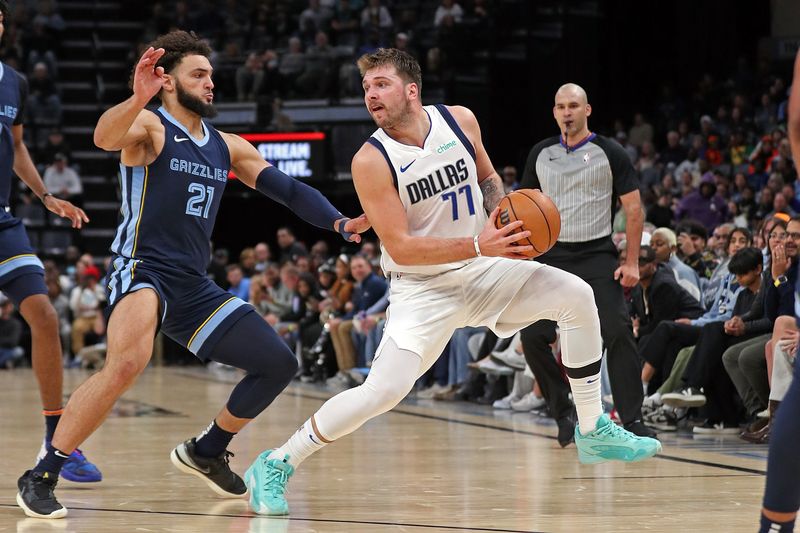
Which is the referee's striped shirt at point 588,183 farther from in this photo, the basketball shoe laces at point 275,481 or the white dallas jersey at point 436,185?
the basketball shoe laces at point 275,481

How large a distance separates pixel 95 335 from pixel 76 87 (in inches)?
307

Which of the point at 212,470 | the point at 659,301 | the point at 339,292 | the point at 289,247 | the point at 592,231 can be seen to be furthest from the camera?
the point at 289,247

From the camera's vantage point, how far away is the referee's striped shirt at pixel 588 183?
283 inches

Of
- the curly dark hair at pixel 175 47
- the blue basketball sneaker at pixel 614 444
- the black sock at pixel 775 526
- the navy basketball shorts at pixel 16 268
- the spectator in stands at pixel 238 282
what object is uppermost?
the curly dark hair at pixel 175 47

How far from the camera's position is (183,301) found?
530cm

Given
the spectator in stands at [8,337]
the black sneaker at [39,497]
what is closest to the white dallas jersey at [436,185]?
the black sneaker at [39,497]

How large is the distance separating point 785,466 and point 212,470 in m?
2.86

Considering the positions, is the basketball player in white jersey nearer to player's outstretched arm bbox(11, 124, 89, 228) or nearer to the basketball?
the basketball

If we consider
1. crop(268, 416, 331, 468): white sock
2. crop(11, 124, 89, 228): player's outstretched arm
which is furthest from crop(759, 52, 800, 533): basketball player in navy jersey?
crop(11, 124, 89, 228): player's outstretched arm

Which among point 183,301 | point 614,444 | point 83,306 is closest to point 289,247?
point 83,306

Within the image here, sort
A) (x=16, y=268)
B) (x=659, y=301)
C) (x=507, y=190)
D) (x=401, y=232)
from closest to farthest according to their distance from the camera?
(x=401, y=232), (x=16, y=268), (x=659, y=301), (x=507, y=190)

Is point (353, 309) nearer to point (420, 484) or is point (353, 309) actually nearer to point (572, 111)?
point (572, 111)

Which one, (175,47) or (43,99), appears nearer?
(175,47)

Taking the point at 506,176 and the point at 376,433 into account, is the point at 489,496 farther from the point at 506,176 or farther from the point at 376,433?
the point at 506,176
